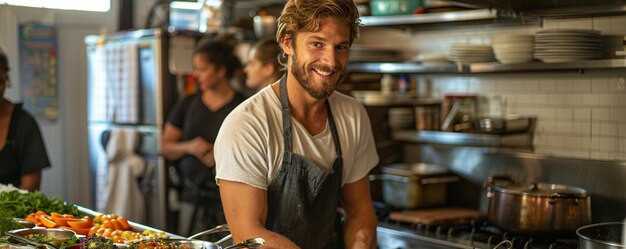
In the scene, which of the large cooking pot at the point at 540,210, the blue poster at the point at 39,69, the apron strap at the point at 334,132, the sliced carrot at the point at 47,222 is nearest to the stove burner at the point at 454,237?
the large cooking pot at the point at 540,210

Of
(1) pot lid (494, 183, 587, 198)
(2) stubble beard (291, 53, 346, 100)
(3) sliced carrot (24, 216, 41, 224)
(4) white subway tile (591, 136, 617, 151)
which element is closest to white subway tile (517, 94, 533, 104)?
(4) white subway tile (591, 136, 617, 151)

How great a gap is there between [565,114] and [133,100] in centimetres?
329

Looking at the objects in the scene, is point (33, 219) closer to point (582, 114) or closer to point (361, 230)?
point (361, 230)

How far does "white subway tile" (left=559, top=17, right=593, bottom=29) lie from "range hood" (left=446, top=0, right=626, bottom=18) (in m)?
0.05

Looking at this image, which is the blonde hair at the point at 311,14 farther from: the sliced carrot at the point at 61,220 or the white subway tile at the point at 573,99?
the white subway tile at the point at 573,99

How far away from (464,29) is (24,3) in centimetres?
370

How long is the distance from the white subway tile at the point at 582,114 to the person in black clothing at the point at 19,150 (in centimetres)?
308

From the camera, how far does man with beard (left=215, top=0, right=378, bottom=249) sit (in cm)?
292

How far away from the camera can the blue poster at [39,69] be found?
6.55 m

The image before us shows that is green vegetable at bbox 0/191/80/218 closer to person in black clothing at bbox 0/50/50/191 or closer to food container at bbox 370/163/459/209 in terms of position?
person in black clothing at bbox 0/50/50/191

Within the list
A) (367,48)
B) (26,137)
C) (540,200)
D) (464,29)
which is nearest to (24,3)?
(26,137)

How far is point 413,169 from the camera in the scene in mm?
5051

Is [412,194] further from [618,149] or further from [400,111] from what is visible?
[618,149]

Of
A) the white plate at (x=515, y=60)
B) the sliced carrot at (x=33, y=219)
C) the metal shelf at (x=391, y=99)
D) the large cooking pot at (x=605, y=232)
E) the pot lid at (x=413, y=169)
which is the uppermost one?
the white plate at (x=515, y=60)
